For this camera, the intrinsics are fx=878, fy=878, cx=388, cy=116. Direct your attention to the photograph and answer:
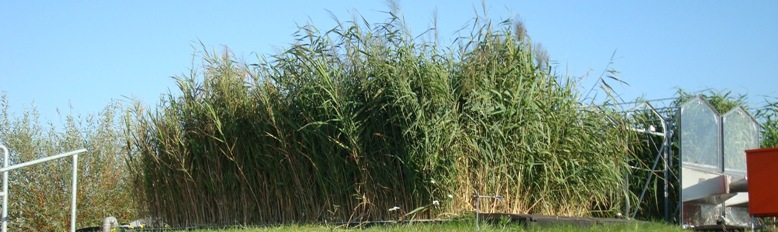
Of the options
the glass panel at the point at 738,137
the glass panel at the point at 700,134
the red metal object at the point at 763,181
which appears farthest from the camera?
the glass panel at the point at 738,137

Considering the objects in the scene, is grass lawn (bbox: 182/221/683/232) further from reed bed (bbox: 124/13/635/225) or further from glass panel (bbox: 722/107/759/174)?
glass panel (bbox: 722/107/759/174)

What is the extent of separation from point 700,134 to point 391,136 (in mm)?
5437

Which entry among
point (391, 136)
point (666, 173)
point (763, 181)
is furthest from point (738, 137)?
point (391, 136)

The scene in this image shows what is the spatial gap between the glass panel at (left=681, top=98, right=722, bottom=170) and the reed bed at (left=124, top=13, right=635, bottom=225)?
212cm

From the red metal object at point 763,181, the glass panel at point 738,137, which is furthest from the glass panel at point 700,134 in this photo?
the red metal object at point 763,181

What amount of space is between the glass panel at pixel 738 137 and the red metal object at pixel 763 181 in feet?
8.22

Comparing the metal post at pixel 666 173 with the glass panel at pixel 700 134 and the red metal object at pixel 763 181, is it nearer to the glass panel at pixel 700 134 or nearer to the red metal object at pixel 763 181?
the glass panel at pixel 700 134

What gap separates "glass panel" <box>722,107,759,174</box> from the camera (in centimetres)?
1276

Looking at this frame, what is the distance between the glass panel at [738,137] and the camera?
41.9 ft

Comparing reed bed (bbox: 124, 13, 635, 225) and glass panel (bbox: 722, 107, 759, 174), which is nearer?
reed bed (bbox: 124, 13, 635, 225)

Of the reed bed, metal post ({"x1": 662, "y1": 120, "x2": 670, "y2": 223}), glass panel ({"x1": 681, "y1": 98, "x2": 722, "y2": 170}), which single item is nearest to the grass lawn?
the reed bed

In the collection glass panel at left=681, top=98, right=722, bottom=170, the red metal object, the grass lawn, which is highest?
glass panel at left=681, top=98, right=722, bottom=170

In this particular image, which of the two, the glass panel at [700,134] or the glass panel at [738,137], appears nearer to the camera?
the glass panel at [700,134]

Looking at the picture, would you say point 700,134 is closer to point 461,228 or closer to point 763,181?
point 763,181
